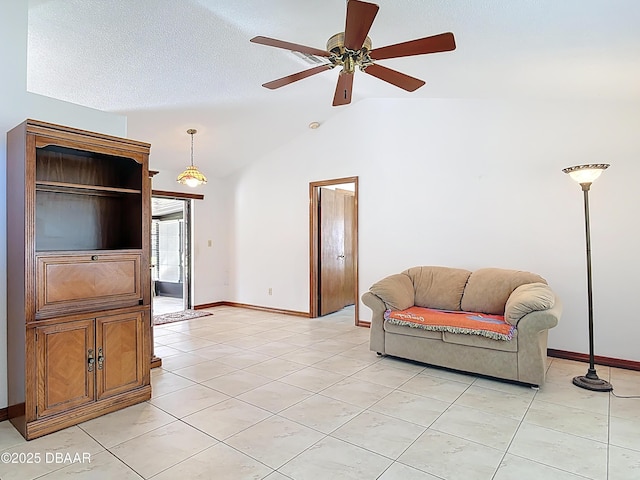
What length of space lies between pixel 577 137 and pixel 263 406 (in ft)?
12.7

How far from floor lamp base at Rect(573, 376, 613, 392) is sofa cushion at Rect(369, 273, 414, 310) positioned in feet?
5.16

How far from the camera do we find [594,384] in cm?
310

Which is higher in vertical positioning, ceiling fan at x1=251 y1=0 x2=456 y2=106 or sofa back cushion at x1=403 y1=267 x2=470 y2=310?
ceiling fan at x1=251 y1=0 x2=456 y2=106

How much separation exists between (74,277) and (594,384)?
4.02 m

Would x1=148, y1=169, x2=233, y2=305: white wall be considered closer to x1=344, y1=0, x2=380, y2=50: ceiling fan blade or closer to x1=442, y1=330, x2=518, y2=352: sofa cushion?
x1=442, y1=330, x2=518, y2=352: sofa cushion

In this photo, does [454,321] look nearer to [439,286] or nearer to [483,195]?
[439,286]

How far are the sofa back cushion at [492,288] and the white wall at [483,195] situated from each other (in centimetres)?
37

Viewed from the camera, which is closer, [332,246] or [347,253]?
[332,246]

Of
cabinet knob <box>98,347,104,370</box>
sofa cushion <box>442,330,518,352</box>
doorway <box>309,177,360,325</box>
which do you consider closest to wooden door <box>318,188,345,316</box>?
doorway <box>309,177,360,325</box>

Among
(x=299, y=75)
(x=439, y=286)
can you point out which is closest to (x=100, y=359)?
(x=299, y=75)

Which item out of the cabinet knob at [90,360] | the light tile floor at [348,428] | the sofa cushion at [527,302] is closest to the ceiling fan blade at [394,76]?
the sofa cushion at [527,302]

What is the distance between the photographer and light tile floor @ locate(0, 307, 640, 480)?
2.01 m

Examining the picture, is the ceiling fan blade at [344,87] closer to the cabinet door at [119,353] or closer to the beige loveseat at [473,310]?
the beige loveseat at [473,310]

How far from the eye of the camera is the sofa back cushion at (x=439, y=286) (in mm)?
4043
